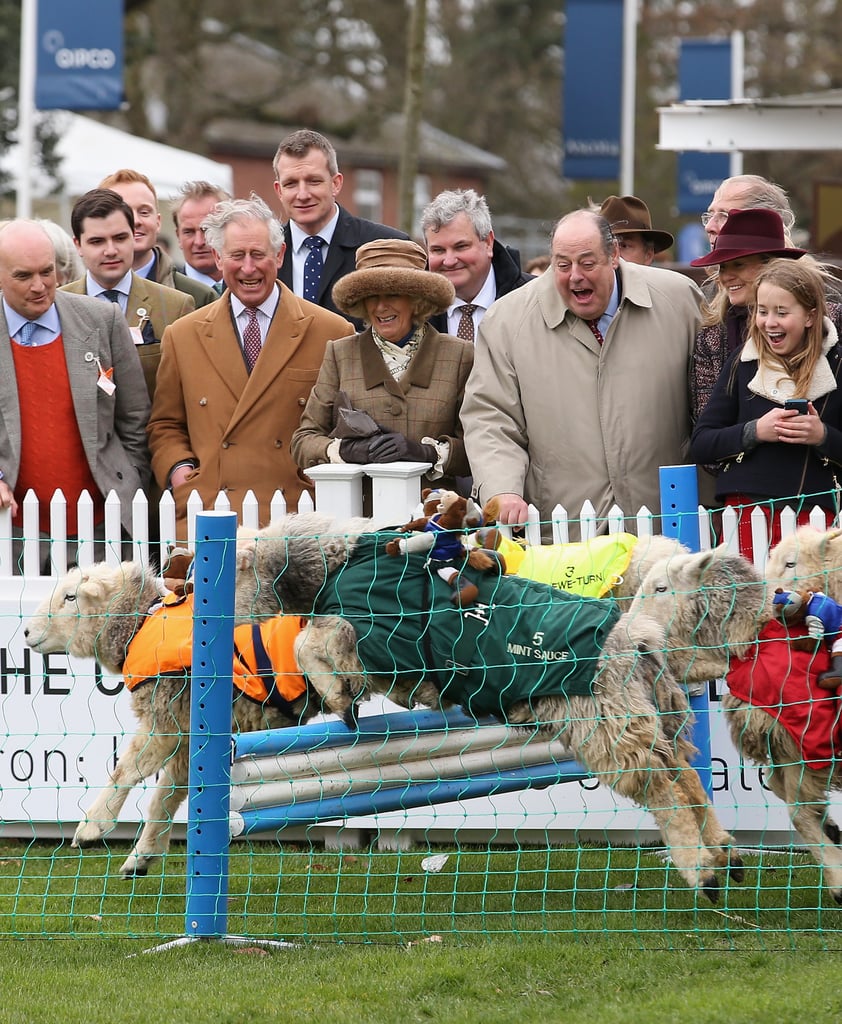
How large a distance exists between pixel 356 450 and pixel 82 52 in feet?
41.7

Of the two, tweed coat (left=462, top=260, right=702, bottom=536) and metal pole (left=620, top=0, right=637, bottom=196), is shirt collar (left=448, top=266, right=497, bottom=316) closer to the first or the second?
tweed coat (left=462, top=260, right=702, bottom=536)

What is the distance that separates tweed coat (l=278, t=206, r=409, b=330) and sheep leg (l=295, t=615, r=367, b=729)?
2.97 metres

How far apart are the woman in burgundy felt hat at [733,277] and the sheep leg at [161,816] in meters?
2.60

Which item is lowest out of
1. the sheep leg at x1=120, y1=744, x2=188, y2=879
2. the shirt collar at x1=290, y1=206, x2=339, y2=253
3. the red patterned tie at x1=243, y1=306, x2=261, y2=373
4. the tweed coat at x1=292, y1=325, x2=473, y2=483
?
the sheep leg at x1=120, y1=744, x2=188, y2=879

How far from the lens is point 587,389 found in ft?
21.8

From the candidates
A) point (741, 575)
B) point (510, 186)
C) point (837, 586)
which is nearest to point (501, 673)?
point (741, 575)

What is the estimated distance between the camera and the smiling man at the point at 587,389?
6586 millimetres

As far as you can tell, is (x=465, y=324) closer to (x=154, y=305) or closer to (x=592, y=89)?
(x=154, y=305)

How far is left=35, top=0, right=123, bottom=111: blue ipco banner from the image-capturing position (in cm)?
1745

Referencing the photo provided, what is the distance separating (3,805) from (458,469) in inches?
106

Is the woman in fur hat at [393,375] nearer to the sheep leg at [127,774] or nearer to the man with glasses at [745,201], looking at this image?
the man with glasses at [745,201]

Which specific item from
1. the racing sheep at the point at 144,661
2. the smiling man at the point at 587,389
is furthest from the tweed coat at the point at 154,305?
the racing sheep at the point at 144,661

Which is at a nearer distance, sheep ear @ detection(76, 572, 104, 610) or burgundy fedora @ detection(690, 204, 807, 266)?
sheep ear @ detection(76, 572, 104, 610)

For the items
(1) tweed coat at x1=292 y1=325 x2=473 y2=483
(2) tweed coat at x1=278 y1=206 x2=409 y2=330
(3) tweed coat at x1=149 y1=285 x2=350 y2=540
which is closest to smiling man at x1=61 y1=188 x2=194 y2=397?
(3) tweed coat at x1=149 y1=285 x2=350 y2=540
